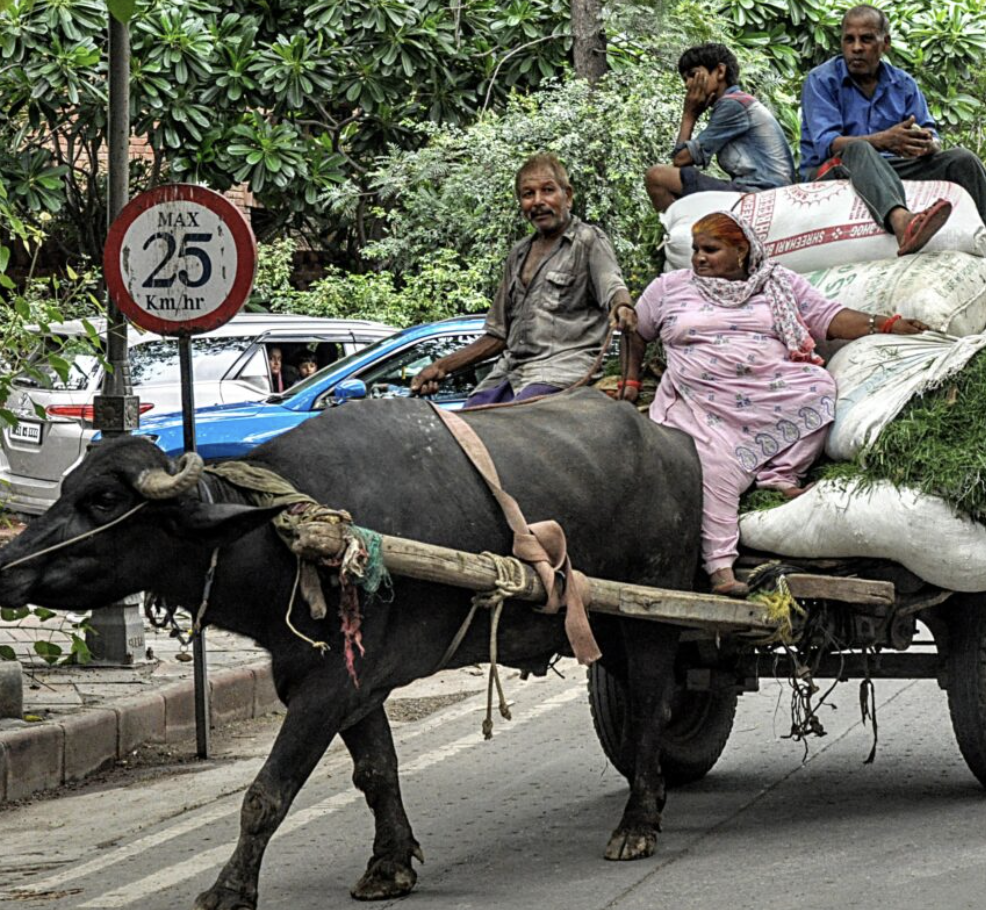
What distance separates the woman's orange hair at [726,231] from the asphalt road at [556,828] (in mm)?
2072

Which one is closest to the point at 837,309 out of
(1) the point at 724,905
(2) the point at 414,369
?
(1) the point at 724,905

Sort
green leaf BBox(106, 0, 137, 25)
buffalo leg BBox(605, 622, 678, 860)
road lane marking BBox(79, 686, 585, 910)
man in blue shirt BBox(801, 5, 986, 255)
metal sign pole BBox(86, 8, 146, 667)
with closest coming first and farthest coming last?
green leaf BBox(106, 0, 137, 25), road lane marking BBox(79, 686, 585, 910), buffalo leg BBox(605, 622, 678, 860), man in blue shirt BBox(801, 5, 986, 255), metal sign pole BBox(86, 8, 146, 667)

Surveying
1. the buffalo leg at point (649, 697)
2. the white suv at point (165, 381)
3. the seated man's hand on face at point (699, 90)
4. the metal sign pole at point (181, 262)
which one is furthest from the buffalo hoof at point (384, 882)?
the white suv at point (165, 381)

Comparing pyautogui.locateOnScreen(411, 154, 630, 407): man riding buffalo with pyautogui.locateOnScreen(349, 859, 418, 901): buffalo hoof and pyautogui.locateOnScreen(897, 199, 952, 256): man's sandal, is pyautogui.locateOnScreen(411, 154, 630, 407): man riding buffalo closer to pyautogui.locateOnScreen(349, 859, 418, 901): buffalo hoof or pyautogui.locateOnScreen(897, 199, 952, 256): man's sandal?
pyautogui.locateOnScreen(897, 199, 952, 256): man's sandal

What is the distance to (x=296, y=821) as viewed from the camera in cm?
682

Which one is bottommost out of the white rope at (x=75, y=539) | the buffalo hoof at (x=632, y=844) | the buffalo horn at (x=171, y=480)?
the buffalo hoof at (x=632, y=844)

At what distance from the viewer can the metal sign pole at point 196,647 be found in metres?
8.09

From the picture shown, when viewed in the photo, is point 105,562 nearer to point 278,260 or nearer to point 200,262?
point 200,262

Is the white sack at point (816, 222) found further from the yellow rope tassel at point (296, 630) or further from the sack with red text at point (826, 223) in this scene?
the yellow rope tassel at point (296, 630)

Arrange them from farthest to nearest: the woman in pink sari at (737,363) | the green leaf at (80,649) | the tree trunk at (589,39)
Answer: the tree trunk at (589,39) < the green leaf at (80,649) < the woman in pink sari at (737,363)

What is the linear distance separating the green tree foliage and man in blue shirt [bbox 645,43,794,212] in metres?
10.2

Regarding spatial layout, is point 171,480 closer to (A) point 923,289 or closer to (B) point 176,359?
(A) point 923,289

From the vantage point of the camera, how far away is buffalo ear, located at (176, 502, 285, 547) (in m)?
5.07

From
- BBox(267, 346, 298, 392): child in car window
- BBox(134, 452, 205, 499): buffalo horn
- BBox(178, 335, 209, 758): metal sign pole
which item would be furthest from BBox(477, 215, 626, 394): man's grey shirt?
BBox(267, 346, 298, 392): child in car window
